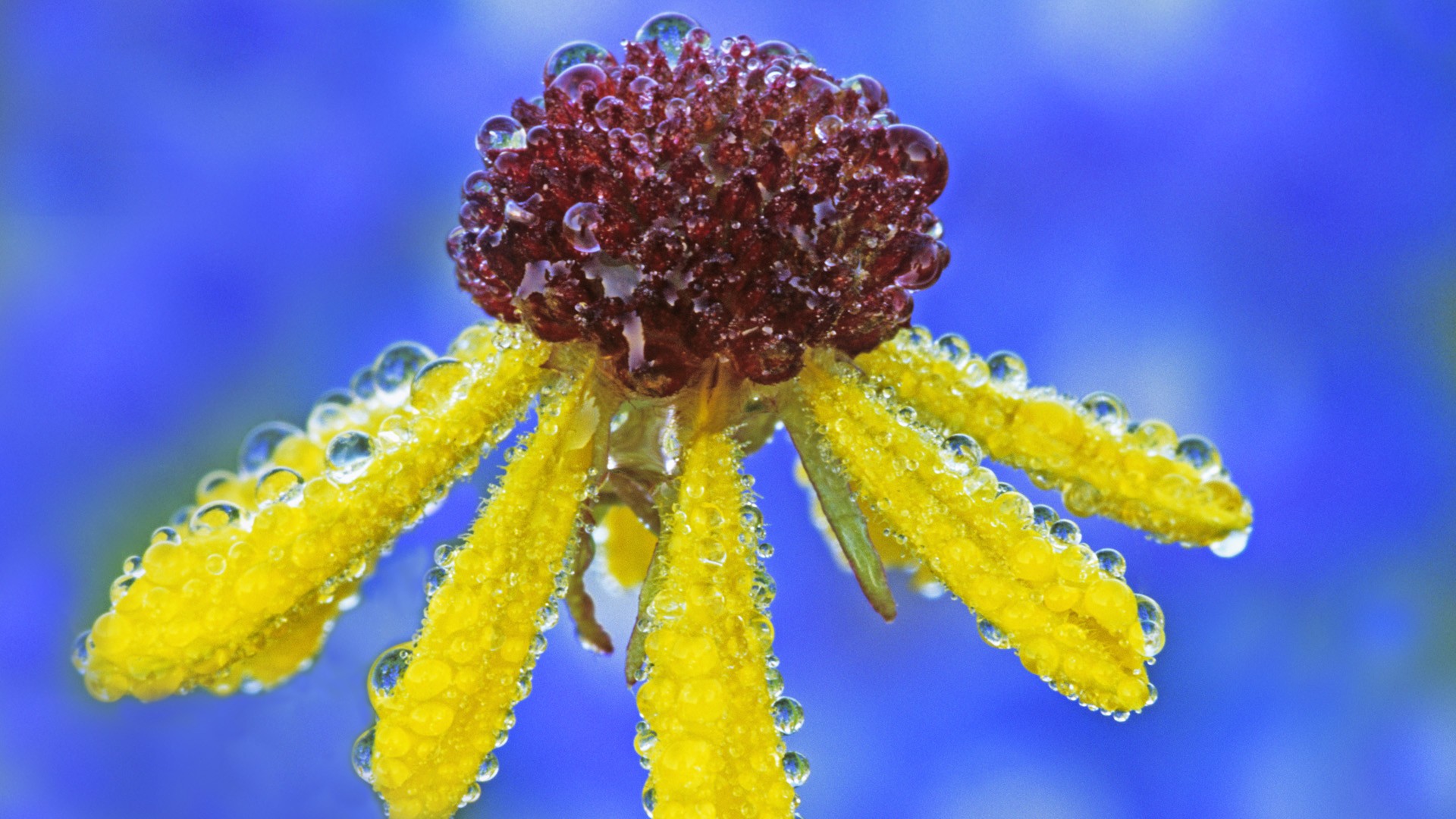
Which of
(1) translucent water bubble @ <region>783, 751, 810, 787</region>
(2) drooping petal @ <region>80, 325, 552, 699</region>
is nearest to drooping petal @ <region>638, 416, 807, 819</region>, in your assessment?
(1) translucent water bubble @ <region>783, 751, 810, 787</region>

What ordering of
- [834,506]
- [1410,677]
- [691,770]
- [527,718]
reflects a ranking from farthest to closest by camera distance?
[1410,677] → [527,718] → [834,506] → [691,770]

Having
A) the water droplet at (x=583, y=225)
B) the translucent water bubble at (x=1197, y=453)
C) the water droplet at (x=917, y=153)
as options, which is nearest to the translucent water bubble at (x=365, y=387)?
the water droplet at (x=583, y=225)

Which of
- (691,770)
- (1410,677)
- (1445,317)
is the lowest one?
(691,770)

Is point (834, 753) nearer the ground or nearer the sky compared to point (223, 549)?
nearer the sky

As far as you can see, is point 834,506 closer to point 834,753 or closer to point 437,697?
point 437,697

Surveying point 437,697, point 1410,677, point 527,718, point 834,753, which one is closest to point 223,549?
point 437,697

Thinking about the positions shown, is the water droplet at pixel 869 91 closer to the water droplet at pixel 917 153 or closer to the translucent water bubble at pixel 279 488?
the water droplet at pixel 917 153

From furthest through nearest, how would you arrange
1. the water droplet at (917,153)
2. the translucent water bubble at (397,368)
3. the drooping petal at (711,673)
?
the translucent water bubble at (397,368) → the water droplet at (917,153) → the drooping petal at (711,673)
